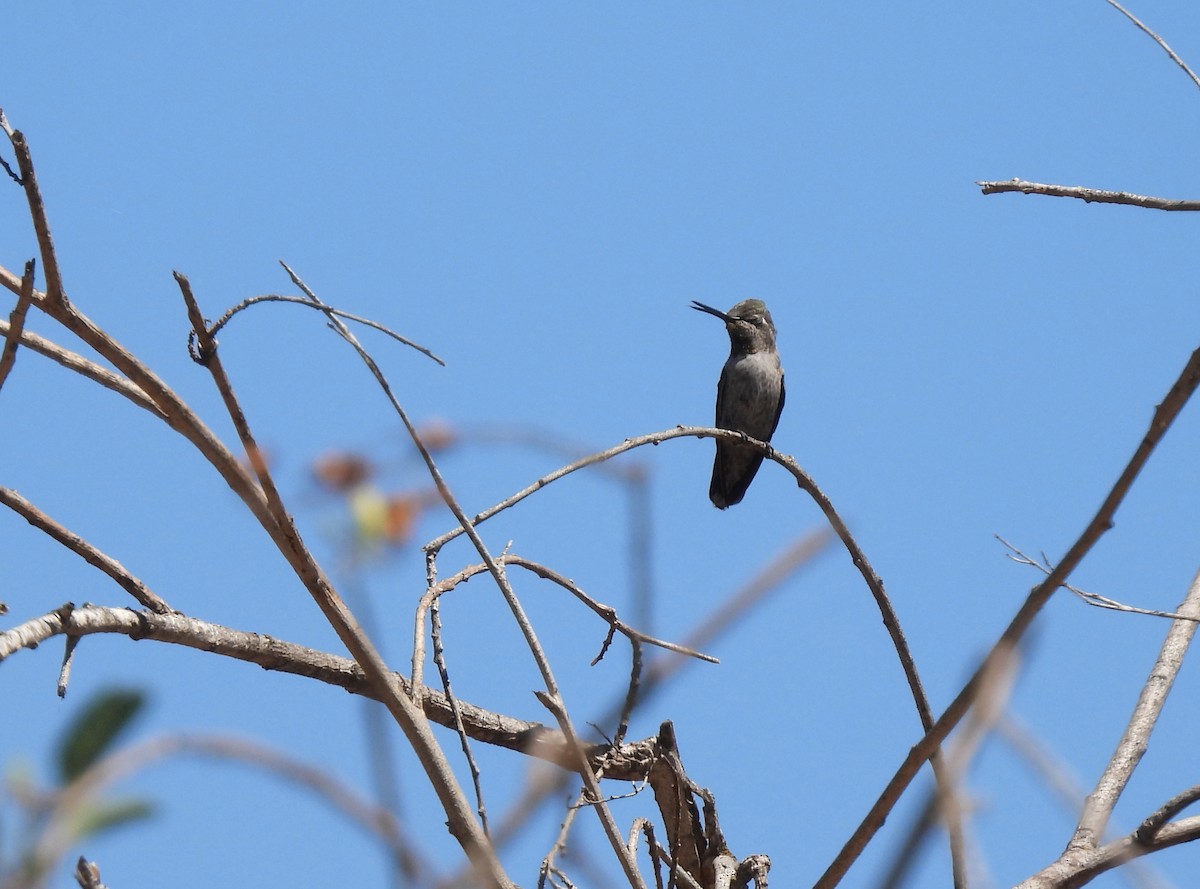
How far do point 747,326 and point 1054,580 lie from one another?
9.14m

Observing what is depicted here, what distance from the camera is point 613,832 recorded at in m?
1.92

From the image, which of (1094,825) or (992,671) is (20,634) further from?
(1094,825)

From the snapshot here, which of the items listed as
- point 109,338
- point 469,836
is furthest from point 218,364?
point 469,836

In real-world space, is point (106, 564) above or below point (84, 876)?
above

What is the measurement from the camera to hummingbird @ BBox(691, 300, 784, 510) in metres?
10.4

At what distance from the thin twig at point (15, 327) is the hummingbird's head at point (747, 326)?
8.71m

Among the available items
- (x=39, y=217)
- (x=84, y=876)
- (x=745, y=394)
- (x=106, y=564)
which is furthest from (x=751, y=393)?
(x=84, y=876)

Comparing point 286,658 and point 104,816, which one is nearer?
point 104,816

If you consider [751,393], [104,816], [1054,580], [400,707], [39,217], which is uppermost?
[751,393]

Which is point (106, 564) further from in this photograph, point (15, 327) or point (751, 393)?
point (751, 393)

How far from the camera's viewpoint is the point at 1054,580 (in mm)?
1539

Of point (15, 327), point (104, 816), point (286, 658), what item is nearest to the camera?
point (104, 816)

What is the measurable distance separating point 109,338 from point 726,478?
8529 mm

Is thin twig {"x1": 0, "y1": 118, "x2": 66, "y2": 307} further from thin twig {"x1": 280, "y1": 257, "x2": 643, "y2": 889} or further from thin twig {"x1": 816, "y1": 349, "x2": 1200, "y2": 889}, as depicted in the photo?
thin twig {"x1": 816, "y1": 349, "x2": 1200, "y2": 889}
